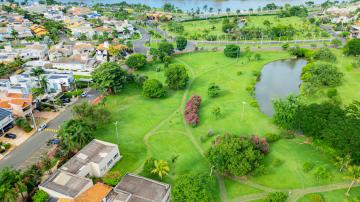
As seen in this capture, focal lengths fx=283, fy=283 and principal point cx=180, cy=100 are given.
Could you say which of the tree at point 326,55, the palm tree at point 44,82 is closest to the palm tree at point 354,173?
the tree at point 326,55

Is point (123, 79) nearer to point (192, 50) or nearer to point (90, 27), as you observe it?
point (192, 50)

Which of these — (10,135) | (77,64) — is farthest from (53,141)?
(77,64)

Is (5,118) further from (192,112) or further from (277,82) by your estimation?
(277,82)

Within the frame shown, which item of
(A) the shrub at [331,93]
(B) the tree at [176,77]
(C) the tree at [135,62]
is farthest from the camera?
(C) the tree at [135,62]

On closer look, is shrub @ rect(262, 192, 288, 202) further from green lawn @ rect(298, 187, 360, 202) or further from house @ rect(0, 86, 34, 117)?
house @ rect(0, 86, 34, 117)

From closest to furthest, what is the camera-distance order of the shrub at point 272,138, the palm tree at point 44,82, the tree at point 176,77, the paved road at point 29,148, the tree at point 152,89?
the paved road at point 29,148, the shrub at point 272,138, the tree at point 152,89, the palm tree at point 44,82, the tree at point 176,77

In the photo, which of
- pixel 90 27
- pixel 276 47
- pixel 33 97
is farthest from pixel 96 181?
pixel 90 27

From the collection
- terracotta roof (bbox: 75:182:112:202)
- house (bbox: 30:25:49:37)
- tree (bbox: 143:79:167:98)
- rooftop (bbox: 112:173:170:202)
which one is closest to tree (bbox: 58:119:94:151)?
terracotta roof (bbox: 75:182:112:202)

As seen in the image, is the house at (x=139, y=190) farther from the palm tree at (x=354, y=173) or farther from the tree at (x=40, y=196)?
the palm tree at (x=354, y=173)
